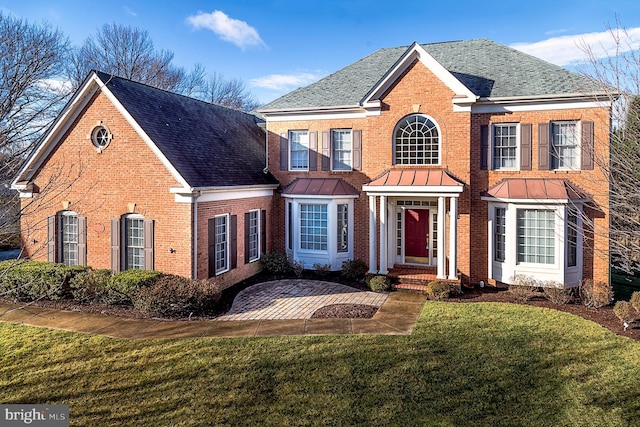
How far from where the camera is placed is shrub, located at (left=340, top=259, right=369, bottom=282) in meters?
16.2

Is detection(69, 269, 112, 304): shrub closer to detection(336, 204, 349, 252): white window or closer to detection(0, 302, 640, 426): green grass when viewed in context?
detection(0, 302, 640, 426): green grass

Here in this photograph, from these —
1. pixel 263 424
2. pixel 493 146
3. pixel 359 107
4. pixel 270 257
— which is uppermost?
pixel 359 107

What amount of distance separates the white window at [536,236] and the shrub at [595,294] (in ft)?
4.39

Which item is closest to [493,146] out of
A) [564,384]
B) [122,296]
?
[564,384]

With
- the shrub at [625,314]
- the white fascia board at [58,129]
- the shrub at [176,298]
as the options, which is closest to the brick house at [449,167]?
the shrub at [625,314]

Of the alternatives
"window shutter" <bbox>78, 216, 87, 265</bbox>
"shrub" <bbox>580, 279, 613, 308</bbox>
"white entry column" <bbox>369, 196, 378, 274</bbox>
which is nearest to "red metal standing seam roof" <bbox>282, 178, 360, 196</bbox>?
"white entry column" <bbox>369, 196, 378, 274</bbox>

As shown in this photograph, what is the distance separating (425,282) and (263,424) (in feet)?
32.9

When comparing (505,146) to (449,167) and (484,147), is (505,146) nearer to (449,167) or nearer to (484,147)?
(484,147)

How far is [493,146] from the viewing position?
15258 mm

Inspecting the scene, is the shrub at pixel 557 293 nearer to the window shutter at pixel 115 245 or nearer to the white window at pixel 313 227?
the white window at pixel 313 227

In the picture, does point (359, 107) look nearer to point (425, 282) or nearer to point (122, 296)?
point (425, 282)

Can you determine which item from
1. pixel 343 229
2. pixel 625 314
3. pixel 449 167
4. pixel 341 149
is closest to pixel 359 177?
pixel 341 149

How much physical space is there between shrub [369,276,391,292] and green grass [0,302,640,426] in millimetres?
4344

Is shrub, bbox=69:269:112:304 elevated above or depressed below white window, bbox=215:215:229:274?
below
